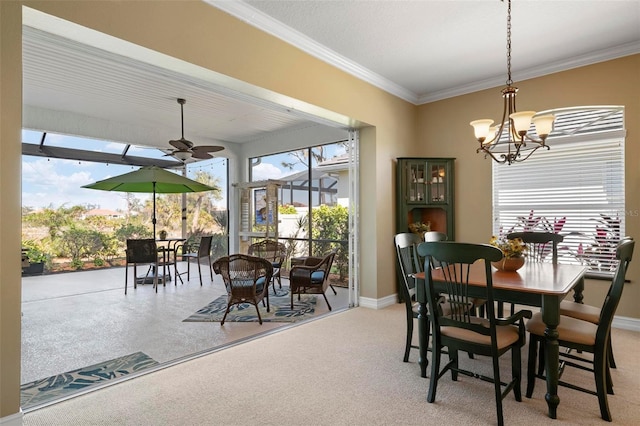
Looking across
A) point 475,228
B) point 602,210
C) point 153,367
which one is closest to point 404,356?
point 153,367

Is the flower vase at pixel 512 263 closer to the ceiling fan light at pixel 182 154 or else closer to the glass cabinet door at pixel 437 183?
the glass cabinet door at pixel 437 183

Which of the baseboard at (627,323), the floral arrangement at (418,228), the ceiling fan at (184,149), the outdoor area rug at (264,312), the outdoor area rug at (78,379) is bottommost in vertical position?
the outdoor area rug at (264,312)

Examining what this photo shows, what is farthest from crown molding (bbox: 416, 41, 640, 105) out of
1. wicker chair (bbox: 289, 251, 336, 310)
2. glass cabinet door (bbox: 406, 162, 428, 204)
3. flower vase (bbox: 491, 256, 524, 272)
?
wicker chair (bbox: 289, 251, 336, 310)

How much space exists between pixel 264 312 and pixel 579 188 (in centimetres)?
424

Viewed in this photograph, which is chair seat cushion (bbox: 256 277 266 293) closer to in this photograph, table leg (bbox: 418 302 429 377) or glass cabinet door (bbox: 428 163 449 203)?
table leg (bbox: 418 302 429 377)

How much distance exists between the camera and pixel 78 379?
2.74 meters

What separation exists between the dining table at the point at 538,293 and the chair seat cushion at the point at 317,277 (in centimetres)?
218

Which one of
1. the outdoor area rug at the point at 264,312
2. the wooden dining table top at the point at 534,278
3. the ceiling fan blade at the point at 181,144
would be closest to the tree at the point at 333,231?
the outdoor area rug at the point at 264,312

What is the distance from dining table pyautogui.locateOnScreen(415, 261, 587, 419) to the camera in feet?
7.11

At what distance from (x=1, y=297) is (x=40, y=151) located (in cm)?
637

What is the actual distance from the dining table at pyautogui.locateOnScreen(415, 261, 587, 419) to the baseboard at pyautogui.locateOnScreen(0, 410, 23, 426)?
103 inches

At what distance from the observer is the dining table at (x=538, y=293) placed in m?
2.17

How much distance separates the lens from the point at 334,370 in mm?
2838

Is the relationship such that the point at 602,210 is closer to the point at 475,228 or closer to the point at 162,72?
the point at 475,228
